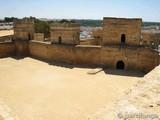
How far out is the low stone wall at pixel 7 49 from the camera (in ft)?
74.0

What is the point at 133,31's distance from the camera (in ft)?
55.8

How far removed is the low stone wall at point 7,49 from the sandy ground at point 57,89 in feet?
13.2

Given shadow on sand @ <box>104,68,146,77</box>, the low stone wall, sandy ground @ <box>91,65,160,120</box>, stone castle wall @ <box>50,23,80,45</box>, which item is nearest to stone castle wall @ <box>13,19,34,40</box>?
the low stone wall

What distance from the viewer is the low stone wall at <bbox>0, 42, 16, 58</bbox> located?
74.0 ft

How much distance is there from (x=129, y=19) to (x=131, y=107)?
13147 millimetres

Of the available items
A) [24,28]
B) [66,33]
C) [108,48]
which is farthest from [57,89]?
[24,28]

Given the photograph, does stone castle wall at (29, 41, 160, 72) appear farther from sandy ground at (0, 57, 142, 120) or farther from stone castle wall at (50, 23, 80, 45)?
sandy ground at (0, 57, 142, 120)

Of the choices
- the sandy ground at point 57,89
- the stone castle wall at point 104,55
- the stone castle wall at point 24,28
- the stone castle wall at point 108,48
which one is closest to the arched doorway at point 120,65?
the stone castle wall at point 108,48

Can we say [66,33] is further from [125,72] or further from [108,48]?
[125,72]

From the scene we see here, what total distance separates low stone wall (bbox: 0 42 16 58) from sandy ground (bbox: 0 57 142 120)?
4.01 metres

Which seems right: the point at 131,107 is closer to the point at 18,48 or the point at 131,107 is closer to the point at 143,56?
the point at 143,56

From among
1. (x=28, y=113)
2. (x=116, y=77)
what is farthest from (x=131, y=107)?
(x=116, y=77)

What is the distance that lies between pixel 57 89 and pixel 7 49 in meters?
12.5

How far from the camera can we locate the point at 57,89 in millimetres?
13031
